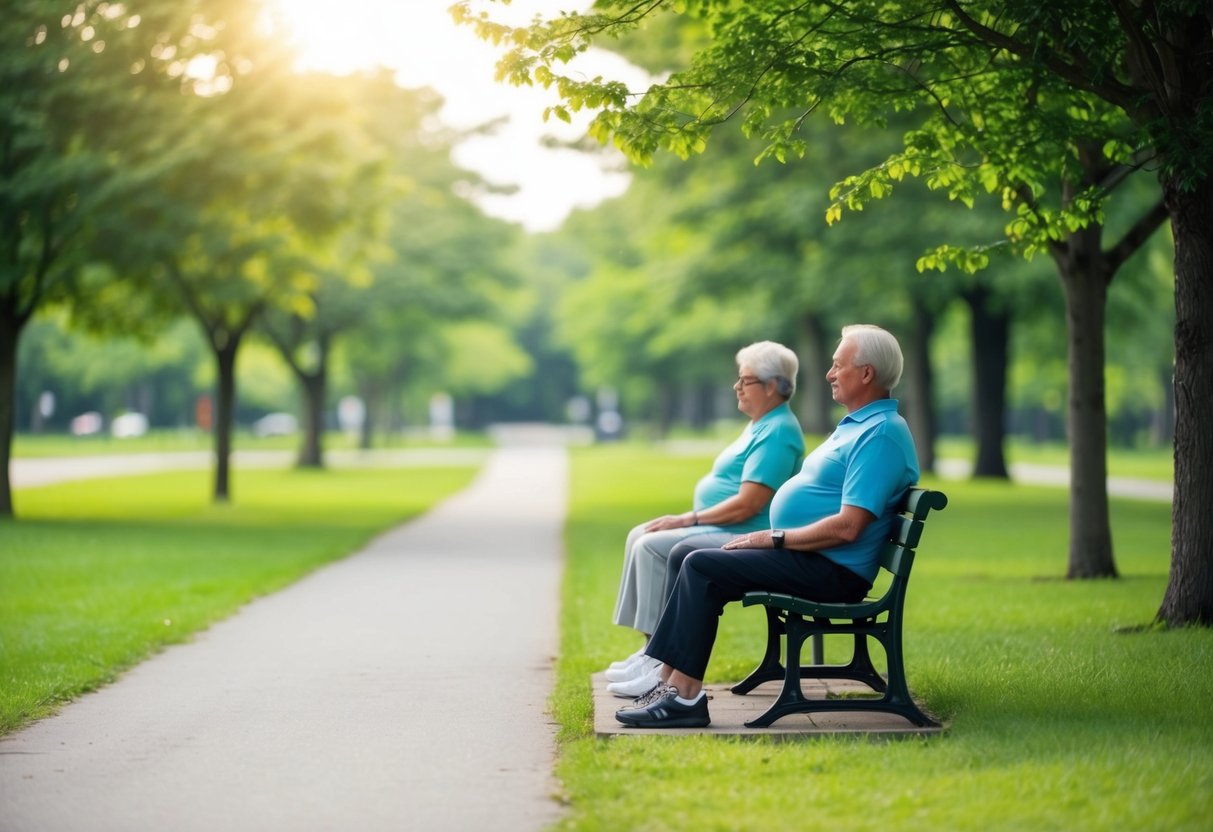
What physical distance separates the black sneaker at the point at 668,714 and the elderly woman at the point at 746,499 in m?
0.75

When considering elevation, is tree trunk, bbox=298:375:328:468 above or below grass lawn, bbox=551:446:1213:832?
above

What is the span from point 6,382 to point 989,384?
19.5 meters

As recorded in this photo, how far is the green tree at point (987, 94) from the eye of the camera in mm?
8375

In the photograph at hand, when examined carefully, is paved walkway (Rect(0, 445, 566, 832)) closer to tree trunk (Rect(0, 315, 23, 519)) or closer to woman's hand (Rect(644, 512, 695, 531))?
woman's hand (Rect(644, 512, 695, 531))

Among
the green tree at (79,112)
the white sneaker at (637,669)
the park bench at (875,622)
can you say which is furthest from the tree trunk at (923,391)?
the park bench at (875,622)

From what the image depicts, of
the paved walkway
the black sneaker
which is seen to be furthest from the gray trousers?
the black sneaker

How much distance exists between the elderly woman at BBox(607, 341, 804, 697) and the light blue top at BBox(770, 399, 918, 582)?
69 centimetres

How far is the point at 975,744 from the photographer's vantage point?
5.98 metres

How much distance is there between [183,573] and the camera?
13891 millimetres

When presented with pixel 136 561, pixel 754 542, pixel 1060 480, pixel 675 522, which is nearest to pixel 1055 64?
pixel 675 522

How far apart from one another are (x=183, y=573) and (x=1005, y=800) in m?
10.3

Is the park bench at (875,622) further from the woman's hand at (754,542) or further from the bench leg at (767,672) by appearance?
the bench leg at (767,672)

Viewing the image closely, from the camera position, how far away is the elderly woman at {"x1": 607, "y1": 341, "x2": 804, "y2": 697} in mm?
7242

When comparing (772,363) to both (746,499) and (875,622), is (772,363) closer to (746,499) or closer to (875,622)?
(746,499)
